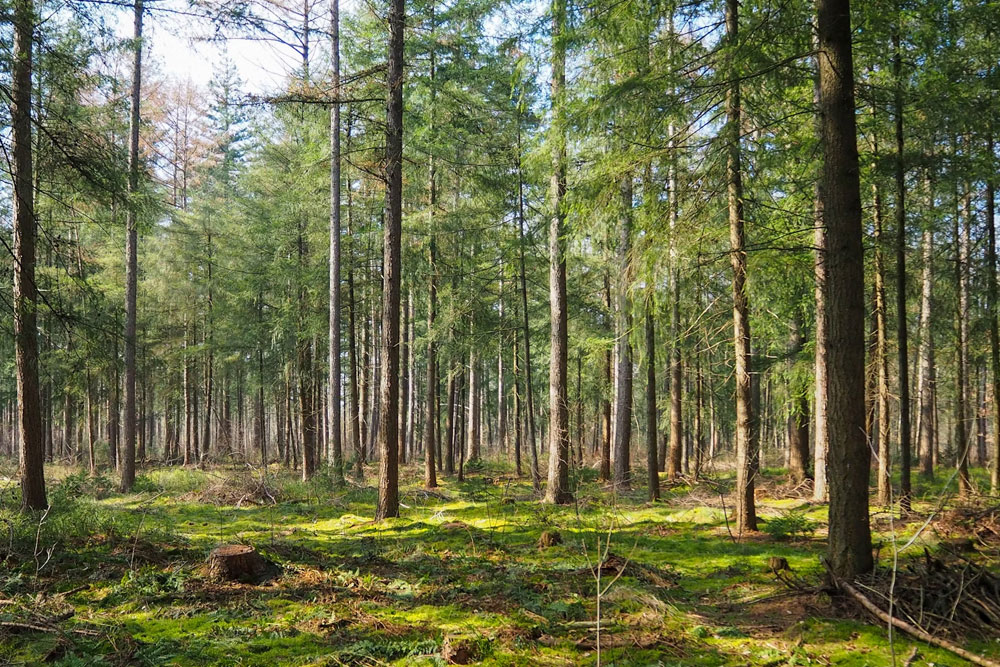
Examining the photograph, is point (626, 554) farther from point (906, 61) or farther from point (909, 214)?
point (906, 61)

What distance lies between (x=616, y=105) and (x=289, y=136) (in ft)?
55.6

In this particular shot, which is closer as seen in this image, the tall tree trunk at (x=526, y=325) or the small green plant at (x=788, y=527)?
the small green plant at (x=788, y=527)

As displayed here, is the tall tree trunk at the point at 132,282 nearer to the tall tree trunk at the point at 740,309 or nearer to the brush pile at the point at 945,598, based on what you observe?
the tall tree trunk at the point at 740,309

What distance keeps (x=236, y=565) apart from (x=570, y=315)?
494 inches

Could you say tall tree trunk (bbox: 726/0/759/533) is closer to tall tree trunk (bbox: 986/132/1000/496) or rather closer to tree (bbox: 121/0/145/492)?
tall tree trunk (bbox: 986/132/1000/496)

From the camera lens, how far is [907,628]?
457 cm

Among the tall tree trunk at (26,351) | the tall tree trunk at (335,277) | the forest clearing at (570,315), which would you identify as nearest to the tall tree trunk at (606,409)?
the forest clearing at (570,315)

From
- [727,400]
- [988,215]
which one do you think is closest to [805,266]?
[988,215]

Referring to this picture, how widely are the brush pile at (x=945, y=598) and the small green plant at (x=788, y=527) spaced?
354cm

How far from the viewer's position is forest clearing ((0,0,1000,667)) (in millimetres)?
5266

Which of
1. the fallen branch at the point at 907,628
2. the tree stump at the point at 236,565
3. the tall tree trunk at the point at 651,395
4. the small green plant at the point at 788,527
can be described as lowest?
the small green plant at the point at 788,527

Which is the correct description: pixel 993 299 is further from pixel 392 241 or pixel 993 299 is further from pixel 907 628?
pixel 392 241

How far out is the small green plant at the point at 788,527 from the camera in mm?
8672

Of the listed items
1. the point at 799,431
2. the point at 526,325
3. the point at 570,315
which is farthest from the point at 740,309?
the point at 570,315
